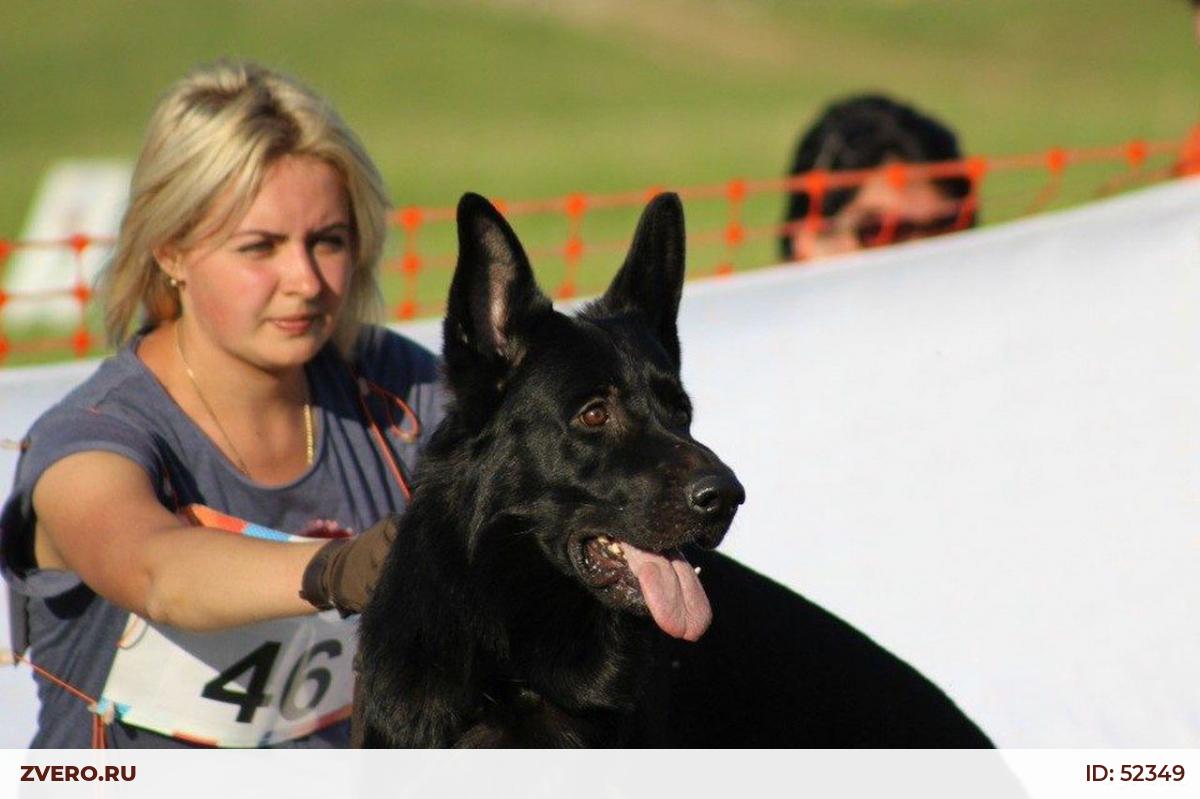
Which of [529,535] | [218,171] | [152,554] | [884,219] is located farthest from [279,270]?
[884,219]

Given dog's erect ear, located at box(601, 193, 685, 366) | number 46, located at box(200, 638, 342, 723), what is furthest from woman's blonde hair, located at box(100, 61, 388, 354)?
dog's erect ear, located at box(601, 193, 685, 366)

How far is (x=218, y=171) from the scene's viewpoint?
3.21 meters

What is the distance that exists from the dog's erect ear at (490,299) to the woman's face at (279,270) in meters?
0.62

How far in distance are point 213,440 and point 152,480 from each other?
215 mm

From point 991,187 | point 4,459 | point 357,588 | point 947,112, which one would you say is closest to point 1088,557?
point 357,588

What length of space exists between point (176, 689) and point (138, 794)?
7.5 inches

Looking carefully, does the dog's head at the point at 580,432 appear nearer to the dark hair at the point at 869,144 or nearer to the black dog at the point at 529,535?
the black dog at the point at 529,535

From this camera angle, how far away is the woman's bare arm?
9.39 ft

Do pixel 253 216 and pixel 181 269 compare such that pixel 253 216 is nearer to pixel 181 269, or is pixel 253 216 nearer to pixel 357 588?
pixel 181 269

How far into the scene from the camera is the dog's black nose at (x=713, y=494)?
8.27 ft

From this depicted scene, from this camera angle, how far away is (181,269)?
3379 millimetres

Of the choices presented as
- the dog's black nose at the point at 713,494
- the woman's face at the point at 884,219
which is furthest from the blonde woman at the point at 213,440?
the woman's face at the point at 884,219

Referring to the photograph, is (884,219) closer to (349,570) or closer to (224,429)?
(224,429)

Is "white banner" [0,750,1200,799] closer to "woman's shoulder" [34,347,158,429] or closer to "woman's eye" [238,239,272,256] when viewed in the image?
"woman's shoulder" [34,347,158,429]
